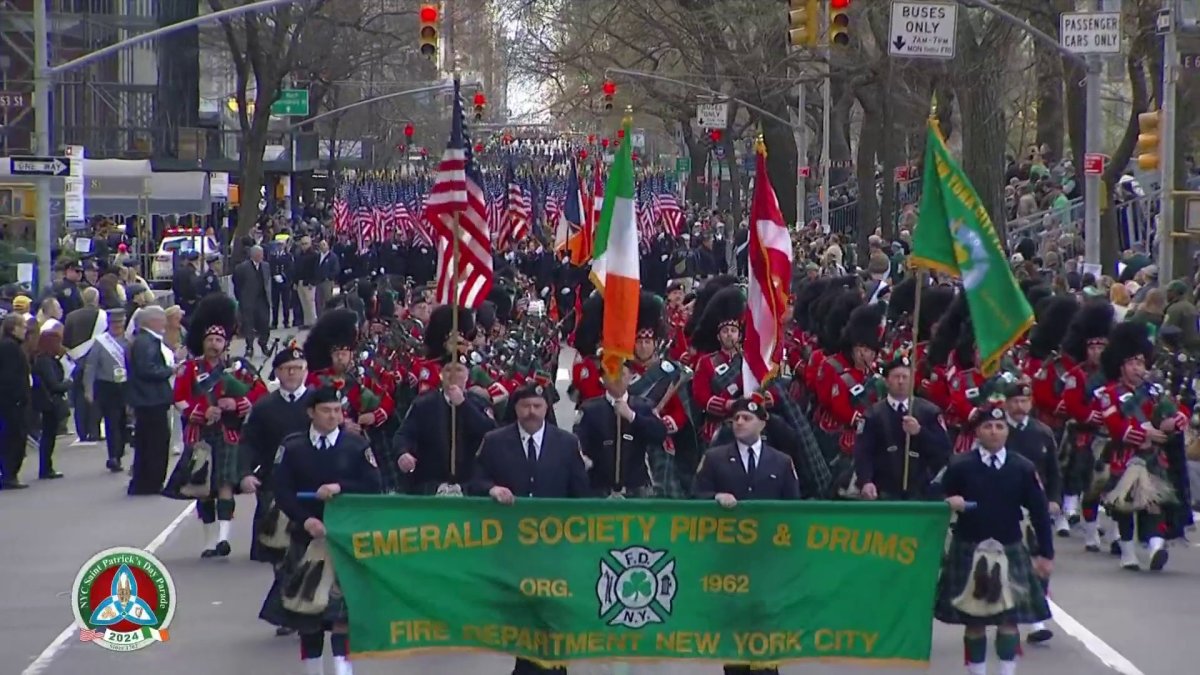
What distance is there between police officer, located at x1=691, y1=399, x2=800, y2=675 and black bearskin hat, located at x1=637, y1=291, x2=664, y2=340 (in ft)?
16.0

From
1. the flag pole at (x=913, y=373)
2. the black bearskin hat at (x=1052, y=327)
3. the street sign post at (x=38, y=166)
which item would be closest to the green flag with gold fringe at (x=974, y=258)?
the flag pole at (x=913, y=373)

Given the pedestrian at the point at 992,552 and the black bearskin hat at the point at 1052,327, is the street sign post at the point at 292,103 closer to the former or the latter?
the black bearskin hat at the point at 1052,327

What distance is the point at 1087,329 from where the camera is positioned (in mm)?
15078

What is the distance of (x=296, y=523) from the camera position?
33.3 ft

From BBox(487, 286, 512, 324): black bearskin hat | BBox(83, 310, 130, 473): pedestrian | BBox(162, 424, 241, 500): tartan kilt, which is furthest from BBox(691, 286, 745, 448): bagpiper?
BBox(83, 310, 130, 473): pedestrian

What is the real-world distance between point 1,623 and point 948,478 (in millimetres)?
6080

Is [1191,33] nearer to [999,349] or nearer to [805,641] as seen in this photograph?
[999,349]

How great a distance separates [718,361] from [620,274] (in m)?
3.01

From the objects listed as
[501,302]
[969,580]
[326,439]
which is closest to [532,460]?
[326,439]

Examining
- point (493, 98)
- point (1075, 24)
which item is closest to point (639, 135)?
point (493, 98)

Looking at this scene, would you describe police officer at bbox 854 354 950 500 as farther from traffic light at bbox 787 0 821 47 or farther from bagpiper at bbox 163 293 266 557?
traffic light at bbox 787 0 821 47

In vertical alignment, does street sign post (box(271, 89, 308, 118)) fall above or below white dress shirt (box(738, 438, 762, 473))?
above

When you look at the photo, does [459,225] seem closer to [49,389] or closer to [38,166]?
[49,389]

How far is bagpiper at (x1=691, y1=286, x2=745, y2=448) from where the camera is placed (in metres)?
13.8
